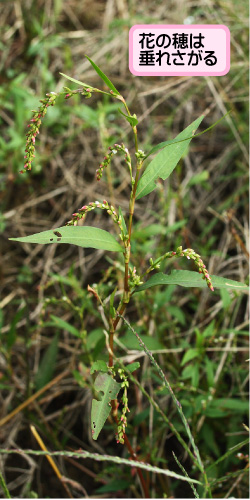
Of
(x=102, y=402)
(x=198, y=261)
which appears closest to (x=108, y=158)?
(x=198, y=261)

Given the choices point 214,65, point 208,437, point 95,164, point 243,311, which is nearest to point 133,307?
point 243,311

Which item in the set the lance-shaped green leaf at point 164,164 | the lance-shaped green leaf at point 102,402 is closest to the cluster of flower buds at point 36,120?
the lance-shaped green leaf at point 164,164

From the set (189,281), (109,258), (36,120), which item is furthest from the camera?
(109,258)

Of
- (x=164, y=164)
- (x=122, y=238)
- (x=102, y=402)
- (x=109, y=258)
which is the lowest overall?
(x=102, y=402)

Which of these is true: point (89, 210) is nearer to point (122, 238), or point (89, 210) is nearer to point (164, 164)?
point (122, 238)

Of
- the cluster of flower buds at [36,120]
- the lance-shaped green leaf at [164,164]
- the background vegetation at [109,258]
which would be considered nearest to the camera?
the cluster of flower buds at [36,120]

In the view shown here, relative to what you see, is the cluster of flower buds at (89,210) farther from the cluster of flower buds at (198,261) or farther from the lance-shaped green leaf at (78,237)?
the cluster of flower buds at (198,261)

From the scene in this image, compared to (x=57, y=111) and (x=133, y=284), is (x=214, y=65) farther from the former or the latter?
(x=57, y=111)
